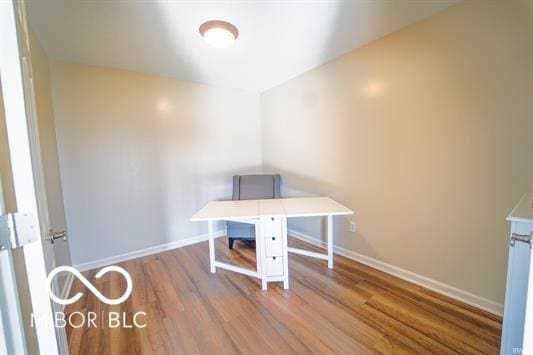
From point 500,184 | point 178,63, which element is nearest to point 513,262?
point 500,184

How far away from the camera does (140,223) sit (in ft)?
9.17

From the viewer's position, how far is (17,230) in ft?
1.98

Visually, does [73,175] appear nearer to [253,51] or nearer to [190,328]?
[190,328]

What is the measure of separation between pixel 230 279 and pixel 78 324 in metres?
1.22

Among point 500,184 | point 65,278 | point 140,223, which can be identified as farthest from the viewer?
point 140,223

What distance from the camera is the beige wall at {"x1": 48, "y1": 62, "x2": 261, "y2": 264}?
238 centimetres

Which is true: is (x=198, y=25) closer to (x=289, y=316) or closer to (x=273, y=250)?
(x=273, y=250)

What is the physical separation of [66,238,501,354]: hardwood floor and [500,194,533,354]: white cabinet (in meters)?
0.49

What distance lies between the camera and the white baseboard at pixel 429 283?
1.66m

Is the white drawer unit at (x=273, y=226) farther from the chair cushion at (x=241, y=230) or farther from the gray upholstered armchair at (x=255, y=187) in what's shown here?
the gray upholstered armchair at (x=255, y=187)

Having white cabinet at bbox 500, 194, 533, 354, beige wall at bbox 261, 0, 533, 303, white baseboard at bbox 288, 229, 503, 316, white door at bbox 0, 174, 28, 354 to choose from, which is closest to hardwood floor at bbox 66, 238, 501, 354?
white baseboard at bbox 288, 229, 503, 316

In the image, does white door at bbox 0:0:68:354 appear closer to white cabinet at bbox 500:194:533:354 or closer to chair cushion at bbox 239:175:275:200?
white cabinet at bbox 500:194:533:354

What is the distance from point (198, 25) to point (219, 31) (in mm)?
306

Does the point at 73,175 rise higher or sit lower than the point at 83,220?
higher
